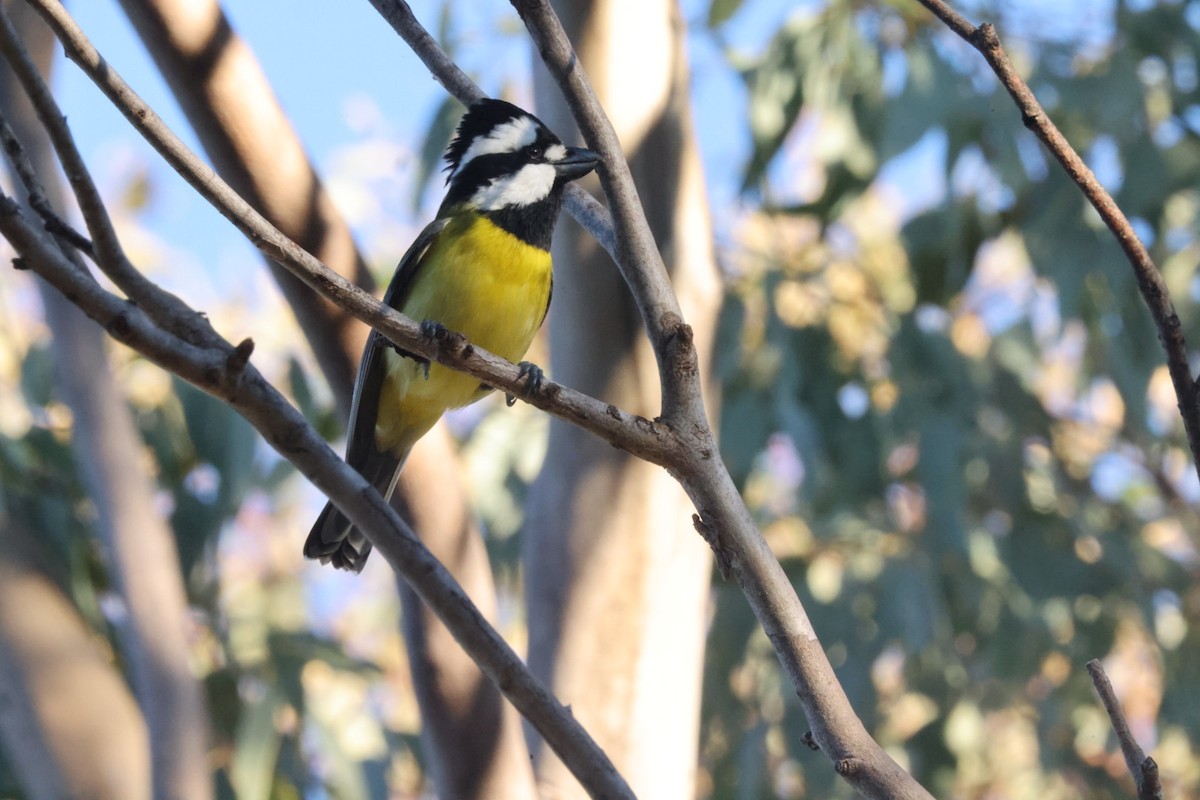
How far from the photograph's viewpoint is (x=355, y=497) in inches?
59.9

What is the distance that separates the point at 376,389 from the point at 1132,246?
5.60 feet

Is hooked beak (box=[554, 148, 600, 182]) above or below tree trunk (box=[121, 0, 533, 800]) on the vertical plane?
above

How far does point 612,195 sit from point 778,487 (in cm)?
481

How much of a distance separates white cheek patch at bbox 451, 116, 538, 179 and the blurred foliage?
45.1 inches

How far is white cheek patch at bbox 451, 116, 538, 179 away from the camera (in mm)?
2996

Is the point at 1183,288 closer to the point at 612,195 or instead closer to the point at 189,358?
the point at 612,195

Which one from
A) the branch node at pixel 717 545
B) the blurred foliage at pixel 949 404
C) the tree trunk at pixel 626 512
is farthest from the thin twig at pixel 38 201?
the blurred foliage at pixel 949 404

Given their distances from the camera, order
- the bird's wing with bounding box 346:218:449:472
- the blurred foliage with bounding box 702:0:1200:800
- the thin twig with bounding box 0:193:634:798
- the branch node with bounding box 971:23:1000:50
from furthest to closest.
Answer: the blurred foliage with bounding box 702:0:1200:800, the bird's wing with bounding box 346:218:449:472, the branch node with bounding box 971:23:1000:50, the thin twig with bounding box 0:193:634:798

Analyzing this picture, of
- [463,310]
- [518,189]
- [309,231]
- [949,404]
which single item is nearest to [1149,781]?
[309,231]

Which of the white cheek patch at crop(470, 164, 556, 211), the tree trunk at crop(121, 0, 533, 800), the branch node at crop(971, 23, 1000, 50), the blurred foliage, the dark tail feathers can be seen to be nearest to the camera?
the branch node at crop(971, 23, 1000, 50)

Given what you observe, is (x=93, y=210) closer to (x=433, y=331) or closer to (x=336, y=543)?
(x=433, y=331)

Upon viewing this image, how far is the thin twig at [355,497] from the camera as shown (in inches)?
50.2

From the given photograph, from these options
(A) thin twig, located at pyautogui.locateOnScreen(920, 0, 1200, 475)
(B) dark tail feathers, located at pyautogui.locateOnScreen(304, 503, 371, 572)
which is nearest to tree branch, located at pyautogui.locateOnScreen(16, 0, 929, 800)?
(A) thin twig, located at pyautogui.locateOnScreen(920, 0, 1200, 475)

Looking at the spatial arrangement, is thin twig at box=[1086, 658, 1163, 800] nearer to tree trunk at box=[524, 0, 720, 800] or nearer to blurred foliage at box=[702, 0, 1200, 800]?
tree trunk at box=[524, 0, 720, 800]
